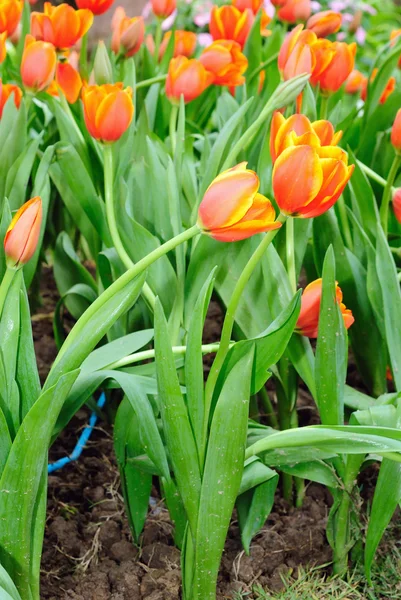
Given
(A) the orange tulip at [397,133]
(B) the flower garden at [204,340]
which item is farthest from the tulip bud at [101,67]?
(A) the orange tulip at [397,133]

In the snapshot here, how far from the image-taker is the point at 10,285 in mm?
1014

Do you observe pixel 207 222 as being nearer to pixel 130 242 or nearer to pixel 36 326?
pixel 130 242

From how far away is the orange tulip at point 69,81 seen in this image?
4.99 ft

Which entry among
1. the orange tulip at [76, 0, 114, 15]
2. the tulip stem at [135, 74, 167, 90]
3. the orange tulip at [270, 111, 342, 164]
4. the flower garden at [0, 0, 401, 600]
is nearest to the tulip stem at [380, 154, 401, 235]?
the flower garden at [0, 0, 401, 600]

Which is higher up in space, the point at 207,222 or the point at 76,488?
the point at 207,222

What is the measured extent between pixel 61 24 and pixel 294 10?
1.93ft

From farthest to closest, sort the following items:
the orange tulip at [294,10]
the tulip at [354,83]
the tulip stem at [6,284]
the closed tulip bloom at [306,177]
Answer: the tulip at [354,83], the orange tulip at [294,10], the tulip stem at [6,284], the closed tulip bloom at [306,177]

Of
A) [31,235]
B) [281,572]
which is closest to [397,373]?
[281,572]

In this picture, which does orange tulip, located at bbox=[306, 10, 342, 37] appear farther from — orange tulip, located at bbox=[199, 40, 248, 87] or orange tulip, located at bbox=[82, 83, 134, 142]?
orange tulip, located at bbox=[82, 83, 134, 142]

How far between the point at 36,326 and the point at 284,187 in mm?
1168

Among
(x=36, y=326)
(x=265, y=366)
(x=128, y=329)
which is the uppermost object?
(x=265, y=366)

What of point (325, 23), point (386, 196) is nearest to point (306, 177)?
point (386, 196)

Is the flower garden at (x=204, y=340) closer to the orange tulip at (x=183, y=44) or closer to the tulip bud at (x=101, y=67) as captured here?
the tulip bud at (x=101, y=67)

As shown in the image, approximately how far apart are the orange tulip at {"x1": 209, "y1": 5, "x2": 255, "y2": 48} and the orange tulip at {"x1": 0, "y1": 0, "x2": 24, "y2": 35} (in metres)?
0.41
